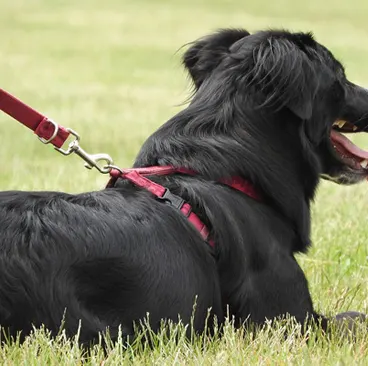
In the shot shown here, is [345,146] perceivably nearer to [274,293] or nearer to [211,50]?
[211,50]

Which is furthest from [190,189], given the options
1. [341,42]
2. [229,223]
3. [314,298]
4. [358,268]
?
[341,42]

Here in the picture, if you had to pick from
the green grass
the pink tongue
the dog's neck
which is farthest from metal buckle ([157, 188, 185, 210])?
the pink tongue

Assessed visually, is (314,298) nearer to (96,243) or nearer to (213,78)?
(213,78)

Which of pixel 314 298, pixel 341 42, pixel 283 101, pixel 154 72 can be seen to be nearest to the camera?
pixel 283 101

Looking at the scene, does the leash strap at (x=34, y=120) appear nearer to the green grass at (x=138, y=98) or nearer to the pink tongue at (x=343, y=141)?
the green grass at (x=138, y=98)

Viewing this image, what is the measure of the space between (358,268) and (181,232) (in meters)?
2.03

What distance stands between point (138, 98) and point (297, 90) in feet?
41.9

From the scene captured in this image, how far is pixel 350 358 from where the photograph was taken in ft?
11.0

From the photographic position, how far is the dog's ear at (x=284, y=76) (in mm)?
3908

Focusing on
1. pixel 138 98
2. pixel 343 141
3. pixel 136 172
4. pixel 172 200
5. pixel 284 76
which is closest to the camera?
pixel 172 200

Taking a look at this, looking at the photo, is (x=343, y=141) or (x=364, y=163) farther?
(x=364, y=163)

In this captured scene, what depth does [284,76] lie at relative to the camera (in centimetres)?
391

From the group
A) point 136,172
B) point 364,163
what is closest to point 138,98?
point 364,163

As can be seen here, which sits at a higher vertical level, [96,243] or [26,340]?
[96,243]
